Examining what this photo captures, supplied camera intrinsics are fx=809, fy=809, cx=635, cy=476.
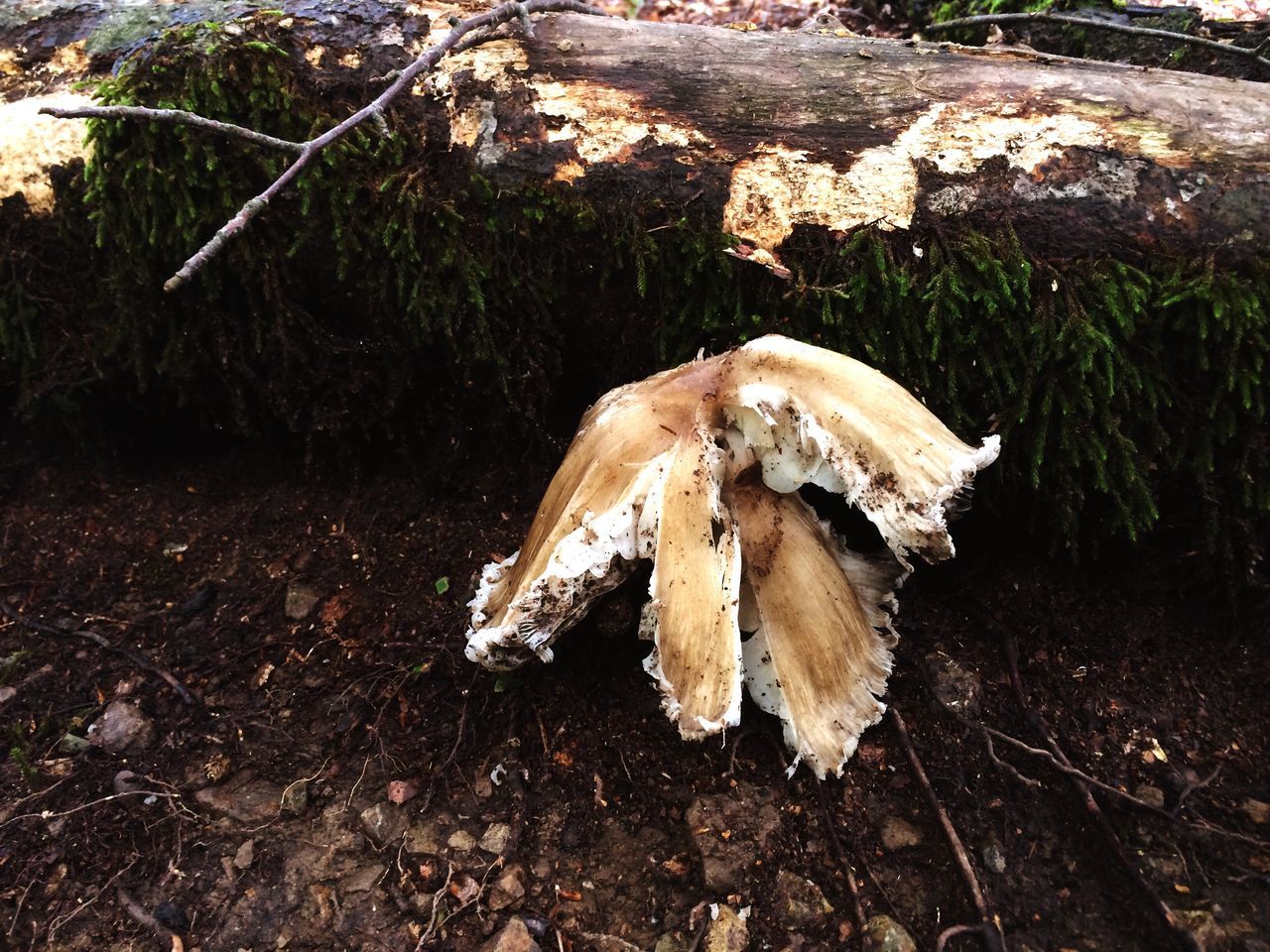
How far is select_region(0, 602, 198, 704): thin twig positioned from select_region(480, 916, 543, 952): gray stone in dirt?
59.6 inches

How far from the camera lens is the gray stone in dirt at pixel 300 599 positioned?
132 inches

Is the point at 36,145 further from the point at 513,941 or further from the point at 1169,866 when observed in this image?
the point at 1169,866

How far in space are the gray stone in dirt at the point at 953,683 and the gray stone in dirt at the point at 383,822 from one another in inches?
75.3

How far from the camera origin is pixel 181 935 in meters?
2.44

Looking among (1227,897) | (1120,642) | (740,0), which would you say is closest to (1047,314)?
(1120,642)

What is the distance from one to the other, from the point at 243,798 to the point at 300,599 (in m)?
0.86

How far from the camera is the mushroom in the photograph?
2258 mm

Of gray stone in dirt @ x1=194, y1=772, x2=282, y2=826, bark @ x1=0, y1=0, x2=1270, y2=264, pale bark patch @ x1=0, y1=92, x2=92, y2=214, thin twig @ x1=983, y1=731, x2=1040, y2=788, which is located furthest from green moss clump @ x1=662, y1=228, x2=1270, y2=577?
pale bark patch @ x1=0, y1=92, x2=92, y2=214

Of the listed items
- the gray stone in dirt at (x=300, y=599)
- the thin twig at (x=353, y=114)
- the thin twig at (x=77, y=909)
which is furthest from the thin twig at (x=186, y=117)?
the thin twig at (x=77, y=909)

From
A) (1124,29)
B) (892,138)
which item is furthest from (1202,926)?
(1124,29)

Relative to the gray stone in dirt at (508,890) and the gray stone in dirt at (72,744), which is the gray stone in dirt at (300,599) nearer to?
the gray stone in dirt at (72,744)

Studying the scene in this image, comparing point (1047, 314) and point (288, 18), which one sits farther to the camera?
point (288, 18)

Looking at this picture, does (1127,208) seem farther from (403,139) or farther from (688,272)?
(403,139)

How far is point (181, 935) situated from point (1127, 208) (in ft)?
12.6
